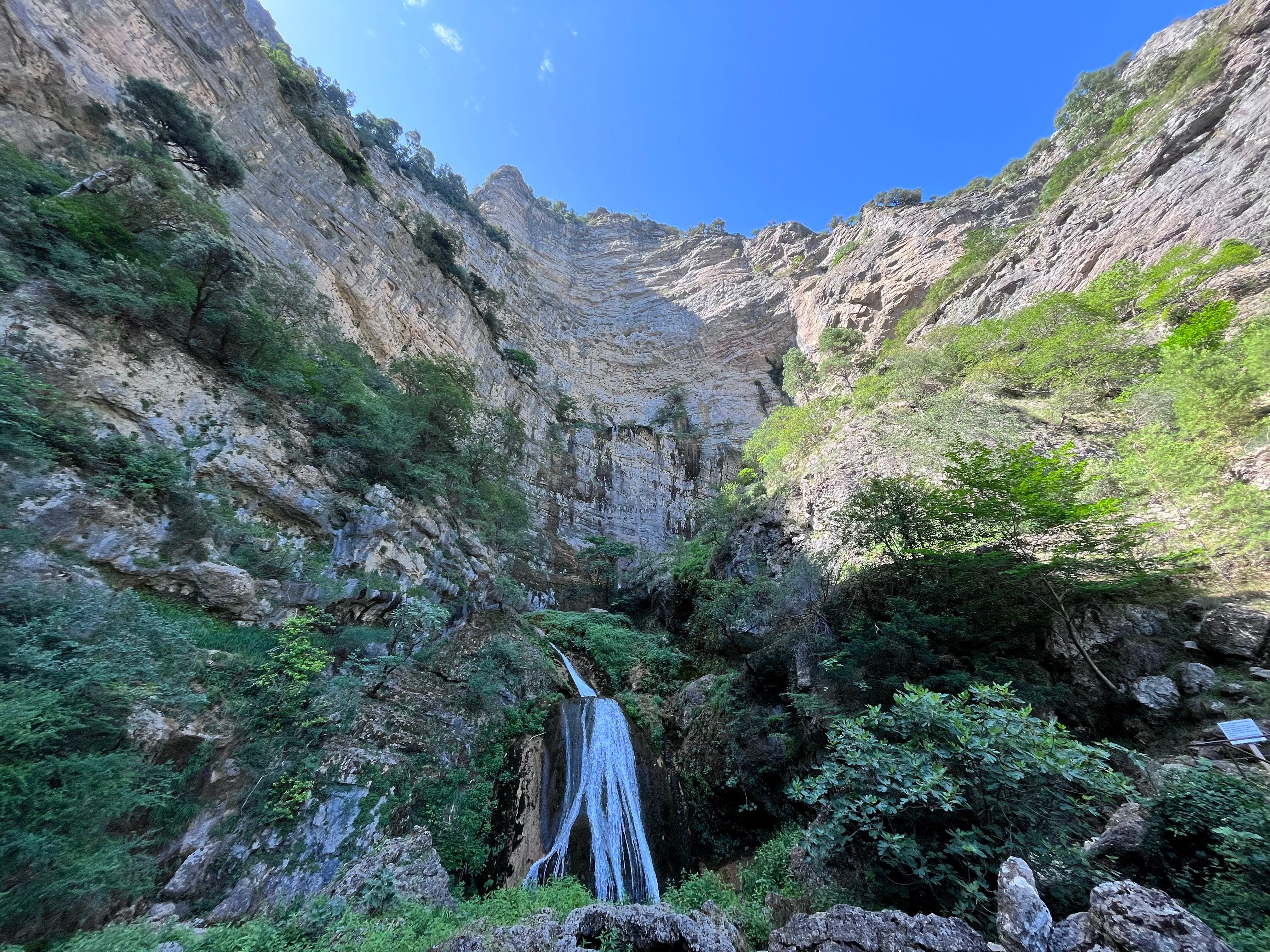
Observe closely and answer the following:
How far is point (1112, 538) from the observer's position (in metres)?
5.63

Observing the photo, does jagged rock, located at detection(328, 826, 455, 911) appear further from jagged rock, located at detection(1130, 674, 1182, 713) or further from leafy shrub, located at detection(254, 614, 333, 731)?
jagged rock, located at detection(1130, 674, 1182, 713)

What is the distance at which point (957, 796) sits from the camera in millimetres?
3807

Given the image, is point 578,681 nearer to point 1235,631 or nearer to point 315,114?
point 1235,631

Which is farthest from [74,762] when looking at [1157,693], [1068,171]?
[1068,171]

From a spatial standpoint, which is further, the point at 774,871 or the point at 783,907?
the point at 774,871

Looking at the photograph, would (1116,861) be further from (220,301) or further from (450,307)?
(450,307)

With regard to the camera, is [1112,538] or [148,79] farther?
[148,79]

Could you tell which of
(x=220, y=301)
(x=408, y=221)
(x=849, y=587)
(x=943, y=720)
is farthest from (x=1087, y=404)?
(x=408, y=221)

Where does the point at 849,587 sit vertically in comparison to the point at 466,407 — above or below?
below

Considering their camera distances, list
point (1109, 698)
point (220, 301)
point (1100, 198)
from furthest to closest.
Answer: point (1100, 198)
point (220, 301)
point (1109, 698)

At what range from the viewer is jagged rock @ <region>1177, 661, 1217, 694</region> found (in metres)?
4.39

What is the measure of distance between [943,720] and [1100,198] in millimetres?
19282

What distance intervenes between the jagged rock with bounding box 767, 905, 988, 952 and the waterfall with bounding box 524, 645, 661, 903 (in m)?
3.67

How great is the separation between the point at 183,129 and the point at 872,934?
20386 millimetres
